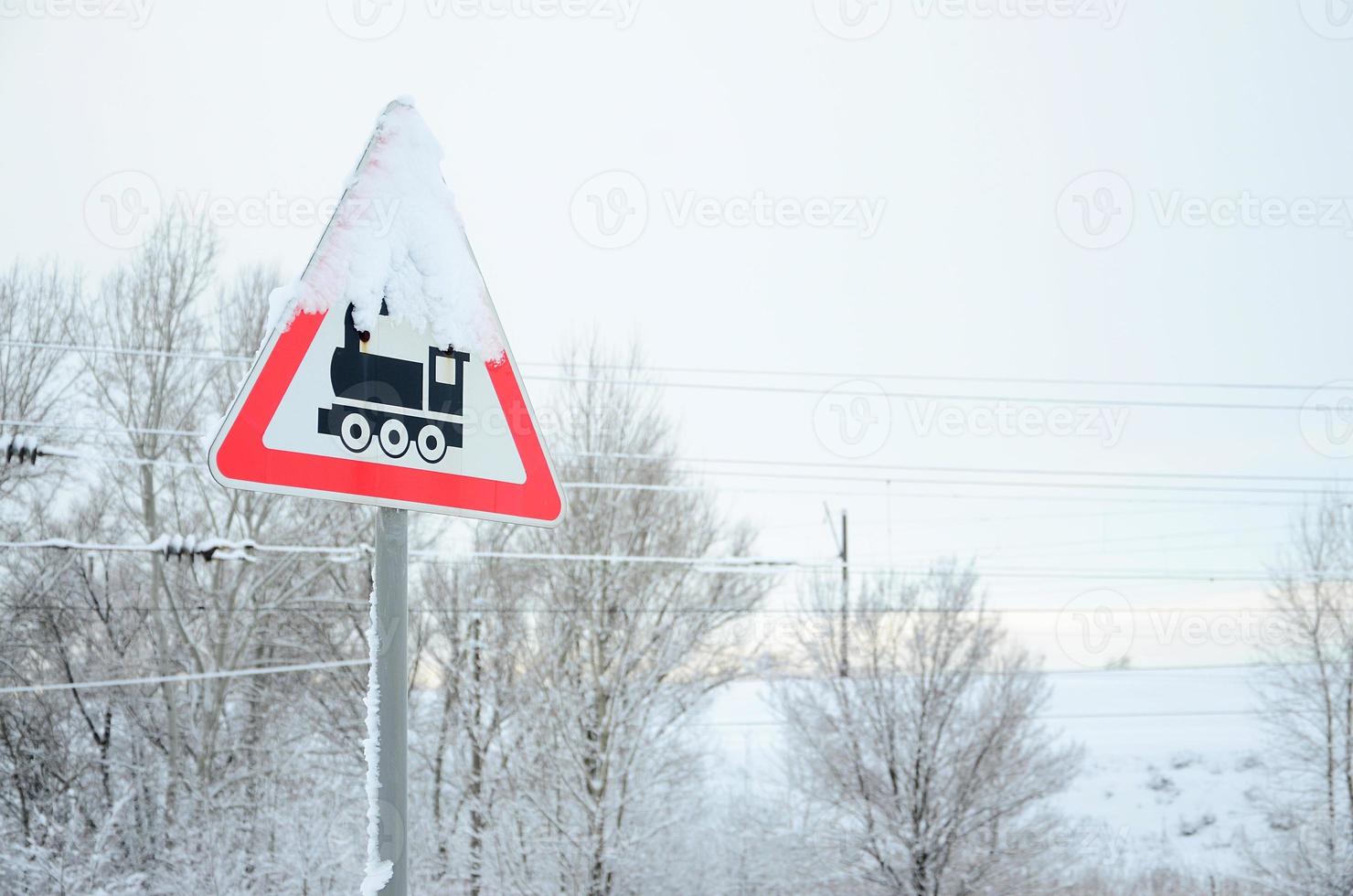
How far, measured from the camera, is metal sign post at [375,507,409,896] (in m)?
1.50

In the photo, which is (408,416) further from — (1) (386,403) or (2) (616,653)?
(2) (616,653)

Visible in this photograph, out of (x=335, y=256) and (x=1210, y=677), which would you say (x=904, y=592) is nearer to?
(x=1210, y=677)

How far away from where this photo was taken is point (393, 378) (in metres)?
1.70

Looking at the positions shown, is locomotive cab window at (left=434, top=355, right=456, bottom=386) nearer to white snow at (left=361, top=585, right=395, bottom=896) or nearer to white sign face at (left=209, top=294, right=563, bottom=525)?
white sign face at (left=209, top=294, right=563, bottom=525)

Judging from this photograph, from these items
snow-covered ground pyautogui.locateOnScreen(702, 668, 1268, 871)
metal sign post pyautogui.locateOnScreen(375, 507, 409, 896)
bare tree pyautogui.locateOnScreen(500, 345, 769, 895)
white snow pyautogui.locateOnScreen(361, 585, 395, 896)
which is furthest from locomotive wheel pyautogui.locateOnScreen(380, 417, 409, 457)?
snow-covered ground pyautogui.locateOnScreen(702, 668, 1268, 871)

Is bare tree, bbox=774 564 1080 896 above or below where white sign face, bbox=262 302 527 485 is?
below

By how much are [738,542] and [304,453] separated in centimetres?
2001

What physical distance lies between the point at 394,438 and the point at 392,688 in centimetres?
42

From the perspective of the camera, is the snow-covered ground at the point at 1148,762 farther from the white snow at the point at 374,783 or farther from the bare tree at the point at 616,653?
the white snow at the point at 374,783

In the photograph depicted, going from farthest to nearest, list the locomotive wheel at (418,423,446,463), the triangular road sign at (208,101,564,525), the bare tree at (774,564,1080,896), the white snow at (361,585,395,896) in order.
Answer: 1. the bare tree at (774,564,1080,896)
2. the locomotive wheel at (418,423,446,463)
3. the triangular road sign at (208,101,564,525)
4. the white snow at (361,585,395,896)

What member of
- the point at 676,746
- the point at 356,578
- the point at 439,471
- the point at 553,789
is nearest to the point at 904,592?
the point at 676,746

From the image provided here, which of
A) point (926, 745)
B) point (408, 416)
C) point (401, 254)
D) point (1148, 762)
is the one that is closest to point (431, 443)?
point (408, 416)

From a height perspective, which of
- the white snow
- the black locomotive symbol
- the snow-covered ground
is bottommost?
the snow-covered ground

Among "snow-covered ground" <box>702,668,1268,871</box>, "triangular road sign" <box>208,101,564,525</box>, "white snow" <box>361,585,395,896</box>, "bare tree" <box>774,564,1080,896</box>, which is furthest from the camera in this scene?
"snow-covered ground" <box>702,668,1268,871</box>
